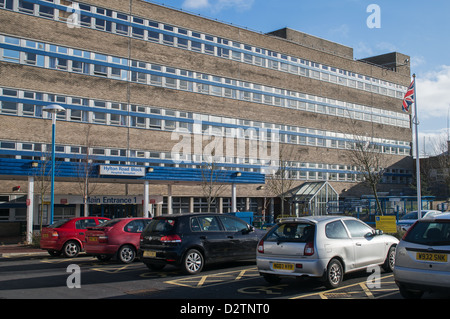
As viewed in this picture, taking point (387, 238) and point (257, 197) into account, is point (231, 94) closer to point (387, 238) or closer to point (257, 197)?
point (257, 197)

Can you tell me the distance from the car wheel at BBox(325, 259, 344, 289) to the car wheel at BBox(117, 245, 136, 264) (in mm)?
7214

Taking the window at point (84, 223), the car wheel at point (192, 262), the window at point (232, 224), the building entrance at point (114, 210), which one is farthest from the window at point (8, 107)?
the car wheel at point (192, 262)

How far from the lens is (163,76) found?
131 feet

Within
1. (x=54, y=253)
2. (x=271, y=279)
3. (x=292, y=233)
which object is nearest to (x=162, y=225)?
(x=271, y=279)

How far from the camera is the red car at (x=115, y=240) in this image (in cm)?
1370

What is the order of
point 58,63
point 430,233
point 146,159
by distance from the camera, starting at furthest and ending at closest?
point 146,159
point 58,63
point 430,233

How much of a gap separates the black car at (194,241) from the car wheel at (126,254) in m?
2.00

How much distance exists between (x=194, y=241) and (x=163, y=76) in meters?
30.5

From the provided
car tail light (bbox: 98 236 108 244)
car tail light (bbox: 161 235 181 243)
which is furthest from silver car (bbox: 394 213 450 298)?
car tail light (bbox: 98 236 108 244)

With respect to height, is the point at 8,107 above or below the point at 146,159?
above

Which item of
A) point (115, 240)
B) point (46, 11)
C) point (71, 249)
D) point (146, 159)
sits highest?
point (46, 11)

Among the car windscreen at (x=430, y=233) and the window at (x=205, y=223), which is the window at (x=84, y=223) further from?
the car windscreen at (x=430, y=233)

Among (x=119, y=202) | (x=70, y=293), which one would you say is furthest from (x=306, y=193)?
(x=70, y=293)

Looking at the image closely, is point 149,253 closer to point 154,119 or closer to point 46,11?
point 154,119
